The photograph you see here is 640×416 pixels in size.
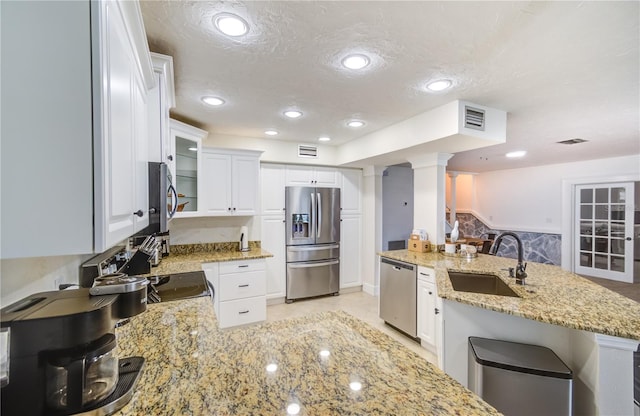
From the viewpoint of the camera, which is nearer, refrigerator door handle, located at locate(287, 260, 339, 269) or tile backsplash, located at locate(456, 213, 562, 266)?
refrigerator door handle, located at locate(287, 260, 339, 269)

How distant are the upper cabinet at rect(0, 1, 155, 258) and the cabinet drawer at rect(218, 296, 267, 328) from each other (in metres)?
2.55

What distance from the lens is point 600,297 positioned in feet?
5.25

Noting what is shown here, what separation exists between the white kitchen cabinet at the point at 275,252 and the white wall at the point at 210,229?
14 centimetres

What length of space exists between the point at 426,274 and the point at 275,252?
209 cm

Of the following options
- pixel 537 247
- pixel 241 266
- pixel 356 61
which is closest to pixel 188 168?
pixel 241 266

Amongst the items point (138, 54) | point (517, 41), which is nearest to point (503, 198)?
point (517, 41)

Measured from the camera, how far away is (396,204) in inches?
185

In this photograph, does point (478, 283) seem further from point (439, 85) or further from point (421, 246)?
point (439, 85)

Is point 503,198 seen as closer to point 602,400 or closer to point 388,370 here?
point 602,400

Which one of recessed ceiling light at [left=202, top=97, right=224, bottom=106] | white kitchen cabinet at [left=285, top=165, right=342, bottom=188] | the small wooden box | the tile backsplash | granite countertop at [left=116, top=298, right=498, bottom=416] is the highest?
recessed ceiling light at [left=202, top=97, right=224, bottom=106]

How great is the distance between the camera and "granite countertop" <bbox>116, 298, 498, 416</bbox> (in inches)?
28.9

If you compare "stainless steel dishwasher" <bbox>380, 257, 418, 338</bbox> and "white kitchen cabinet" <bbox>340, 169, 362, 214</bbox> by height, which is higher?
"white kitchen cabinet" <bbox>340, 169, 362, 214</bbox>

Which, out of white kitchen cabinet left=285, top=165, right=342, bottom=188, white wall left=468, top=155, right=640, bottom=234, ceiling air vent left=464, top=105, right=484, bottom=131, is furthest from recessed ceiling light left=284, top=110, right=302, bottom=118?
white wall left=468, top=155, right=640, bottom=234

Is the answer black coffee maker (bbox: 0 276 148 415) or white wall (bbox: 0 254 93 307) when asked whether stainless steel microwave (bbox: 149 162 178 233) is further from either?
black coffee maker (bbox: 0 276 148 415)
